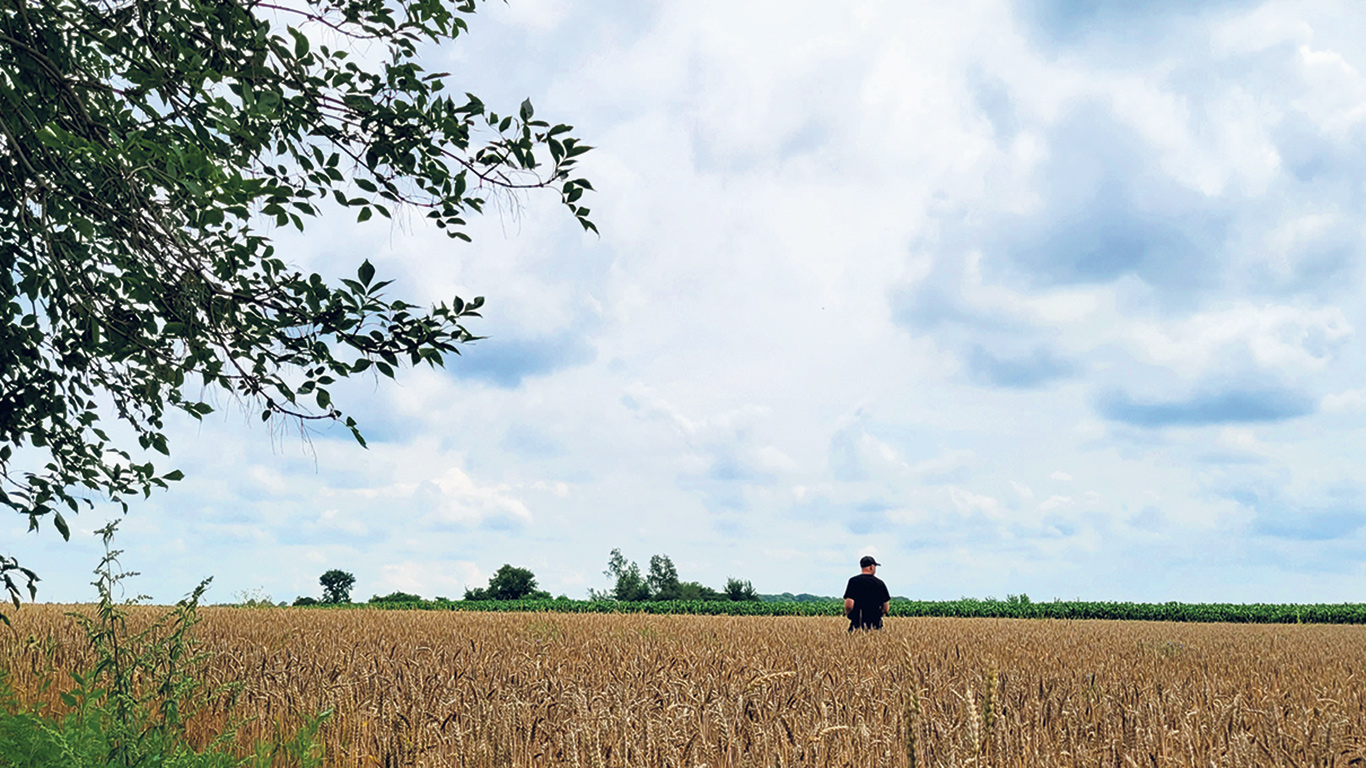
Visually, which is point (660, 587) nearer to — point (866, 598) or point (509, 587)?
point (509, 587)

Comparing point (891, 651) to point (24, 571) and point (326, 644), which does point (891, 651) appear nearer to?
point (326, 644)

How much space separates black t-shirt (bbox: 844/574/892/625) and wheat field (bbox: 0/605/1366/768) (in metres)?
3.08

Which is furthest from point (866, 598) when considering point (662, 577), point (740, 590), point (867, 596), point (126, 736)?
point (662, 577)

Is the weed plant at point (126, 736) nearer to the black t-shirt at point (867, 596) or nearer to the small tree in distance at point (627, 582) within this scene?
the black t-shirt at point (867, 596)

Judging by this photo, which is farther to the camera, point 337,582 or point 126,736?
point 337,582

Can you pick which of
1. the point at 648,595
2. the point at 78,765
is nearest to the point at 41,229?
the point at 78,765

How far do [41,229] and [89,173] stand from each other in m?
0.58

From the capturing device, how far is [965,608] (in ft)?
144

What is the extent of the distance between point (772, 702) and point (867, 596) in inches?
372

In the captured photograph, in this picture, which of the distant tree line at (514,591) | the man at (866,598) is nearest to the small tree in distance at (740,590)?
the distant tree line at (514,591)

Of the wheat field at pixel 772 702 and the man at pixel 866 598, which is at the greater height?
the man at pixel 866 598

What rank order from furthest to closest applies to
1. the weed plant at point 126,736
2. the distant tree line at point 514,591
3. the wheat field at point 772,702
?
the distant tree line at point 514,591 < the weed plant at point 126,736 < the wheat field at point 772,702

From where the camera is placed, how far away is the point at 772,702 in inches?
219

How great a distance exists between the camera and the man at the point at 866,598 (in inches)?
573
